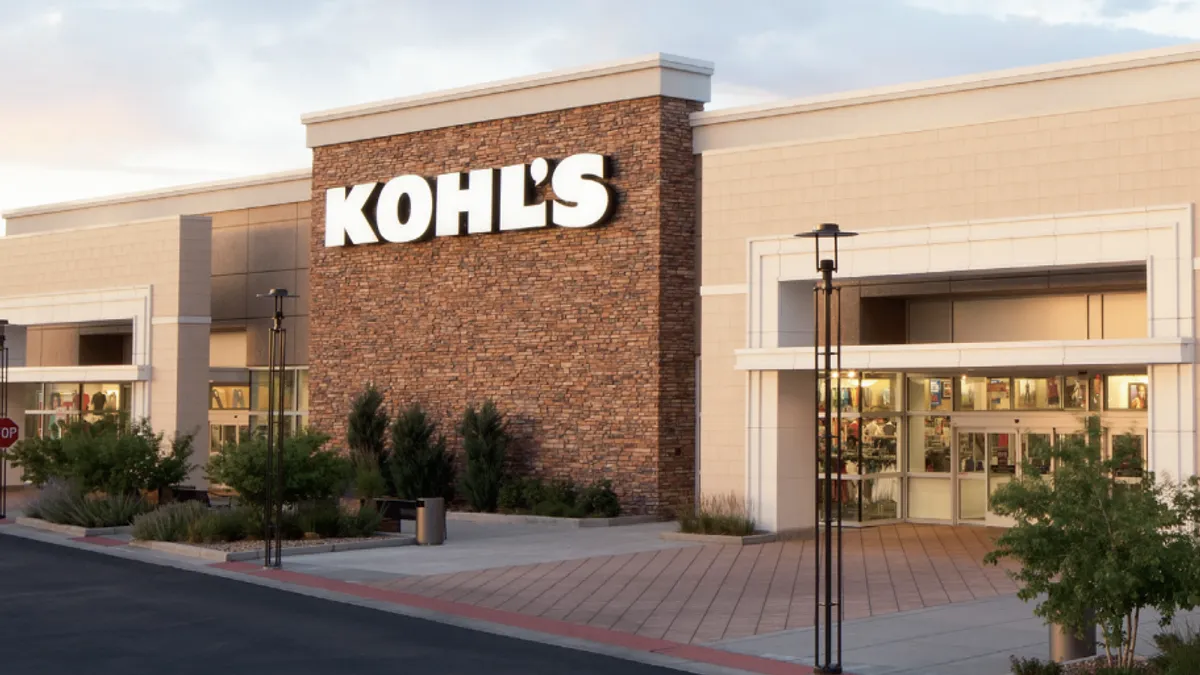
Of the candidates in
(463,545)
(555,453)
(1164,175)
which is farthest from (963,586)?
(555,453)

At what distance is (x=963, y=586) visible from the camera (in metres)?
21.3

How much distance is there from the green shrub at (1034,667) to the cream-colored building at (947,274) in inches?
372

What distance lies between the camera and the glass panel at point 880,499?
31203 millimetres

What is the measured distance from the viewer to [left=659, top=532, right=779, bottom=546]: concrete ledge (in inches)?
1067

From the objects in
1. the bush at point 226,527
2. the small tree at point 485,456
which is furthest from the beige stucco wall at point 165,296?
the bush at point 226,527

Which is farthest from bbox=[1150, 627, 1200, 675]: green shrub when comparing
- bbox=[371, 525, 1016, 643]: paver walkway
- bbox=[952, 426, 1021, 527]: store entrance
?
bbox=[952, 426, 1021, 527]: store entrance

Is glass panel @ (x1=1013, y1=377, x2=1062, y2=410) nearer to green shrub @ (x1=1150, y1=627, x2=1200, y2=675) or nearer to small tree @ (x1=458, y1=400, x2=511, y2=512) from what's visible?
small tree @ (x1=458, y1=400, x2=511, y2=512)

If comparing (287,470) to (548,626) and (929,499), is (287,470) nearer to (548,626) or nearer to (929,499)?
(548,626)

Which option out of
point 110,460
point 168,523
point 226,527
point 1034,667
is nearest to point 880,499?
point 226,527

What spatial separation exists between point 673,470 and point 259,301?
48.7 ft

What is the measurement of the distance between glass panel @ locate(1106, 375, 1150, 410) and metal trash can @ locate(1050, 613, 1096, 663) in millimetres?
15043

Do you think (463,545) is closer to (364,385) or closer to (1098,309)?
(364,385)

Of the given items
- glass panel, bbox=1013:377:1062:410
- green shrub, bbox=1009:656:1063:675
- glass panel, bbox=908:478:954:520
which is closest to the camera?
green shrub, bbox=1009:656:1063:675

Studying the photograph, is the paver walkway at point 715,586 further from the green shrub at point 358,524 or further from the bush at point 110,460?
the bush at point 110,460
